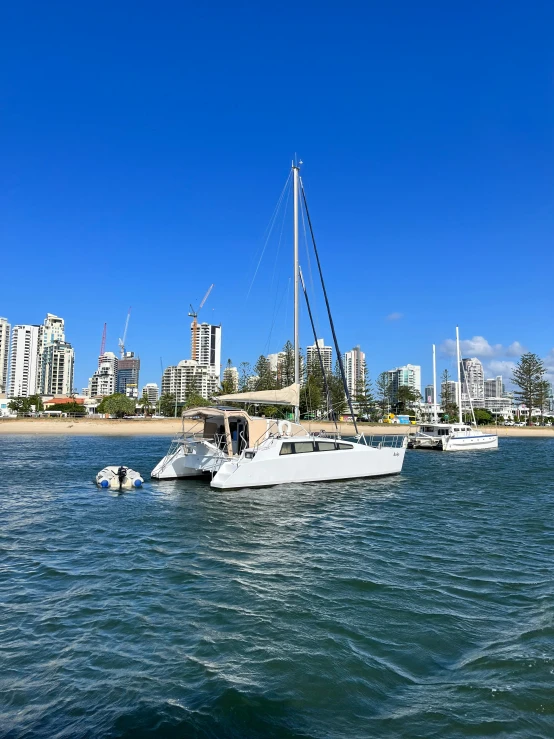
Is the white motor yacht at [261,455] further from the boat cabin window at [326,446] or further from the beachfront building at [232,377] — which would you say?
the beachfront building at [232,377]

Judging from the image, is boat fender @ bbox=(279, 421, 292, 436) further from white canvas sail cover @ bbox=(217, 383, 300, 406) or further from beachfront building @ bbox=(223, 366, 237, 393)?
beachfront building @ bbox=(223, 366, 237, 393)

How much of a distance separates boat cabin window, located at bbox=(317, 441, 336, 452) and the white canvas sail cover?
123 inches

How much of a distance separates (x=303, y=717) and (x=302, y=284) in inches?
1020

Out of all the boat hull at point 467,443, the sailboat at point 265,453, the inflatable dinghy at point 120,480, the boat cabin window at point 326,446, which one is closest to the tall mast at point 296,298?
the sailboat at point 265,453

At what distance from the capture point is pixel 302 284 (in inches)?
1185

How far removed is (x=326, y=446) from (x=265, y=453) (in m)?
3.42

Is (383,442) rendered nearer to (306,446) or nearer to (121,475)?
(306,446)

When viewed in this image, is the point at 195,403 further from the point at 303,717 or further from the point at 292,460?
the point at 303,717

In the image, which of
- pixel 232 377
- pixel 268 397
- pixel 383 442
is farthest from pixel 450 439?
pixel 232 377

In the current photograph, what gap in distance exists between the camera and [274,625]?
326 inches

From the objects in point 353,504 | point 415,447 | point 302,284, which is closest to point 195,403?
point 415,447

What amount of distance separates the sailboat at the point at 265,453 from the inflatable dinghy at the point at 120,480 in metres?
2.10

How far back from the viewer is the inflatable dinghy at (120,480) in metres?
23.8

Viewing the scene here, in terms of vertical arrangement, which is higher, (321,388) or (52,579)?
(321,388)
